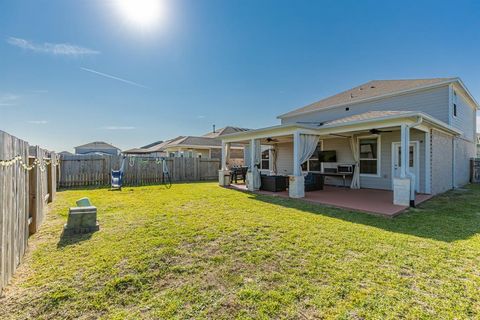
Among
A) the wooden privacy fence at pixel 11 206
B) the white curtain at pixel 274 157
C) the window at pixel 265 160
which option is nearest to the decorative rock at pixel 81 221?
the wooden privacy fence at pixel 11 206

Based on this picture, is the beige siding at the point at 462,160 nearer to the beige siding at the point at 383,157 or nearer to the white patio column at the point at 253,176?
the beige siding at the point at 383,157

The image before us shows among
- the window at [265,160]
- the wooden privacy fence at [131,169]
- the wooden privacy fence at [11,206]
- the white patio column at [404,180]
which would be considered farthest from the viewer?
the window at [265,160]

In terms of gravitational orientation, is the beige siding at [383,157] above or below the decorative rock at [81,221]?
above

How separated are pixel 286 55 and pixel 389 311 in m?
11.8

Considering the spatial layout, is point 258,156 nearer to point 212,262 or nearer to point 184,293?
point 212,262

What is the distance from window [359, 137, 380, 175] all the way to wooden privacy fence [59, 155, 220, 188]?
29.8 ft

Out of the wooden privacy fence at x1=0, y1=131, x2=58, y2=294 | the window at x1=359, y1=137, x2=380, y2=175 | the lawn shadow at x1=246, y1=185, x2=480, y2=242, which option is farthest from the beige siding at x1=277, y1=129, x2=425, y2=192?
the wooden privacy fence at x1=0, y1=131, x2=58, y2=294

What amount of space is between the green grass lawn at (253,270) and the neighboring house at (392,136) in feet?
10.2

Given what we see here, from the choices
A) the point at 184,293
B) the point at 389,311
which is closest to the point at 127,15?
the point at 184,293

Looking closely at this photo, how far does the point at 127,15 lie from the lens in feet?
22.7

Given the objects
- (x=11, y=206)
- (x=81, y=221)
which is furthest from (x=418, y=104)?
(x=11, y=206)

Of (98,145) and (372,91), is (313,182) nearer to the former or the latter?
(372,91)

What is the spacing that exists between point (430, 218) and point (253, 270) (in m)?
4.99

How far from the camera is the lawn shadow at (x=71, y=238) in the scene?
153 inches
